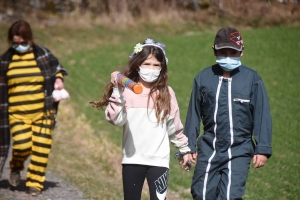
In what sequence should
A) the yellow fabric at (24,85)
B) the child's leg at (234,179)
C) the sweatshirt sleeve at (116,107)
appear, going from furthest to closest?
1. the yellow fabric at (24,85)
2. the child's leg at (234,179)
3. the sweatshirt sleeve at (116,107)

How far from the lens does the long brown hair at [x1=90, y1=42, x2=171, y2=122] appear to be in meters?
5.53

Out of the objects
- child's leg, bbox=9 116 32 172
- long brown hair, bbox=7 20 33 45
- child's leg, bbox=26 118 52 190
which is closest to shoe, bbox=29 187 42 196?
child's leg, bbox=26 118 52 190

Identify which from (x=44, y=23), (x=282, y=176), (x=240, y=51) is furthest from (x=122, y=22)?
(x=240, y=51)

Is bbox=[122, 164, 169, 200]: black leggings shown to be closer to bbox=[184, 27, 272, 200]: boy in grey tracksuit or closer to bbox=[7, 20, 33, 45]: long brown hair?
bbox=[184, 27, 272, 200]: boy in grey tracksuit

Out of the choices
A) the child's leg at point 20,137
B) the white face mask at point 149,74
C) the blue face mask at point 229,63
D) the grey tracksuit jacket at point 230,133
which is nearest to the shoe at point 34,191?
the child's leg at point 20,137

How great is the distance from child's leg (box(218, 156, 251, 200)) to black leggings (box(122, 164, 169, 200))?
0.49m

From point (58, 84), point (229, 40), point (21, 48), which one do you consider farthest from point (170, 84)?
point (229, 40)

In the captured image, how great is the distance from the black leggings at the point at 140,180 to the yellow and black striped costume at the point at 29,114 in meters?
2.81

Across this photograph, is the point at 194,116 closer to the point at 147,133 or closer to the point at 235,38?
the point at 147,133

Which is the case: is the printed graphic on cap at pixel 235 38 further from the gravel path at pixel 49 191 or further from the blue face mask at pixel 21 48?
the gravel path at pixel 49 191

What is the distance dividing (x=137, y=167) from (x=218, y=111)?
2.65 feet

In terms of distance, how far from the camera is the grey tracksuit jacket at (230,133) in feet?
18.2

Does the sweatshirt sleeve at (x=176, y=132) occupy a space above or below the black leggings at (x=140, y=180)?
above

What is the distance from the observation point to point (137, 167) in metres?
5.53
